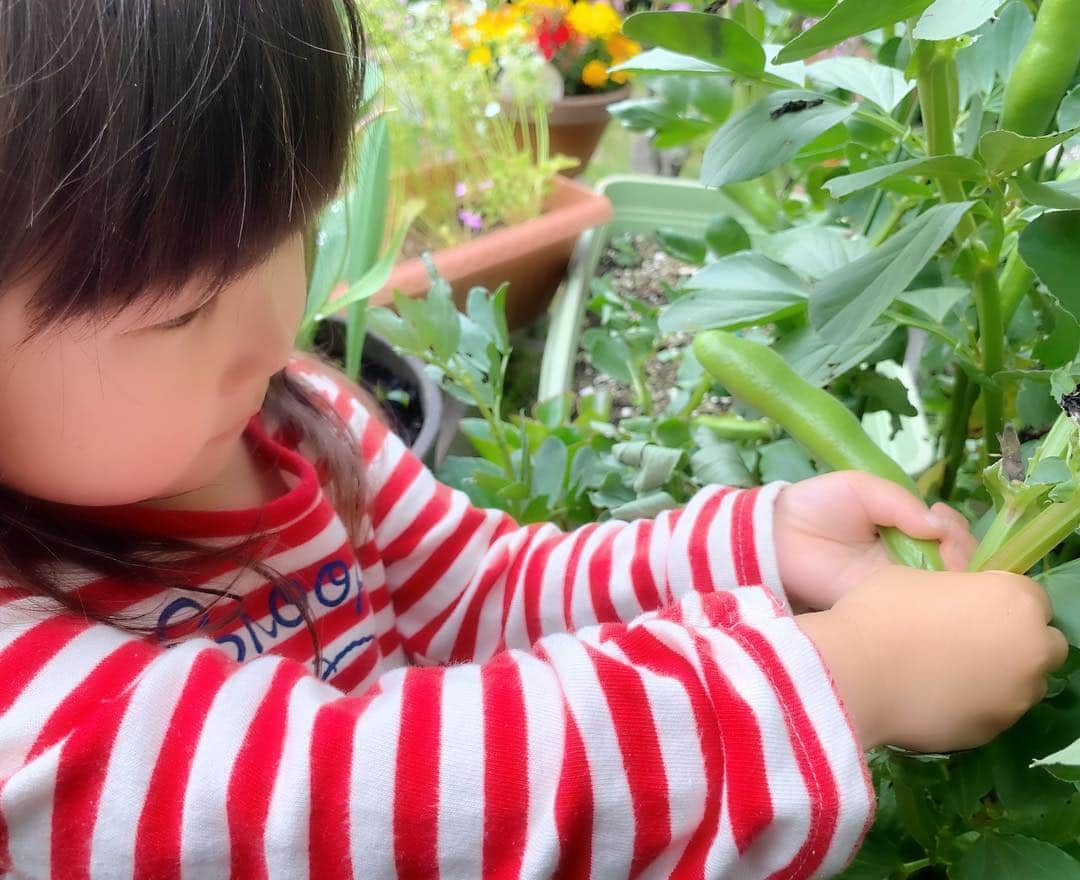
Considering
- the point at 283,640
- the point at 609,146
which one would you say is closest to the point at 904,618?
the point at 283,640

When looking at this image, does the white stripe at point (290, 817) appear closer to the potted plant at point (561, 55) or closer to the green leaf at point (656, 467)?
the green leaf at point (656, 467)

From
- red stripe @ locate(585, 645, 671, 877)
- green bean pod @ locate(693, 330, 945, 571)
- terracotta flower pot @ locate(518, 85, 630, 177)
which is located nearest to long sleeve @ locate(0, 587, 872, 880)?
red stripe @ locate(585, 645, 671, 877)

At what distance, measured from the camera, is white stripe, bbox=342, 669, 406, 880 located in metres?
0.35

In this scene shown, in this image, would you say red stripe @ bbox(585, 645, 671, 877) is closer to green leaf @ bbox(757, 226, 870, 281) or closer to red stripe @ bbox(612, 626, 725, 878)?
red stripe @ bbox(612, 626, 725, 878)

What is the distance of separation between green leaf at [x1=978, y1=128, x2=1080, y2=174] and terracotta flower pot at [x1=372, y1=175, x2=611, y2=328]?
30.6 inches

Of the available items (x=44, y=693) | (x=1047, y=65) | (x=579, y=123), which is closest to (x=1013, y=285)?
(x=1047, y=65)

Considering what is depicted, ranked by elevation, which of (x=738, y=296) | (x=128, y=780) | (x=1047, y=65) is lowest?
(x=128, y=780)

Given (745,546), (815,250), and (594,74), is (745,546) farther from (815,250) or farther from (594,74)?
(594,74)

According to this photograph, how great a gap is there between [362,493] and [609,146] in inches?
55.8

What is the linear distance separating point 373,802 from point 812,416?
25 centimetres

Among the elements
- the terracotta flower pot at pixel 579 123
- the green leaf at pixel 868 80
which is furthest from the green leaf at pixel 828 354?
the terracotta flower pot at pixel 579 123

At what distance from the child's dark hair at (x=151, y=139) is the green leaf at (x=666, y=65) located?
0.13 metres

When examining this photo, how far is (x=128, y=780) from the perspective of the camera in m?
0.34

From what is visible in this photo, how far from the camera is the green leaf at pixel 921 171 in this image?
0.33 m
